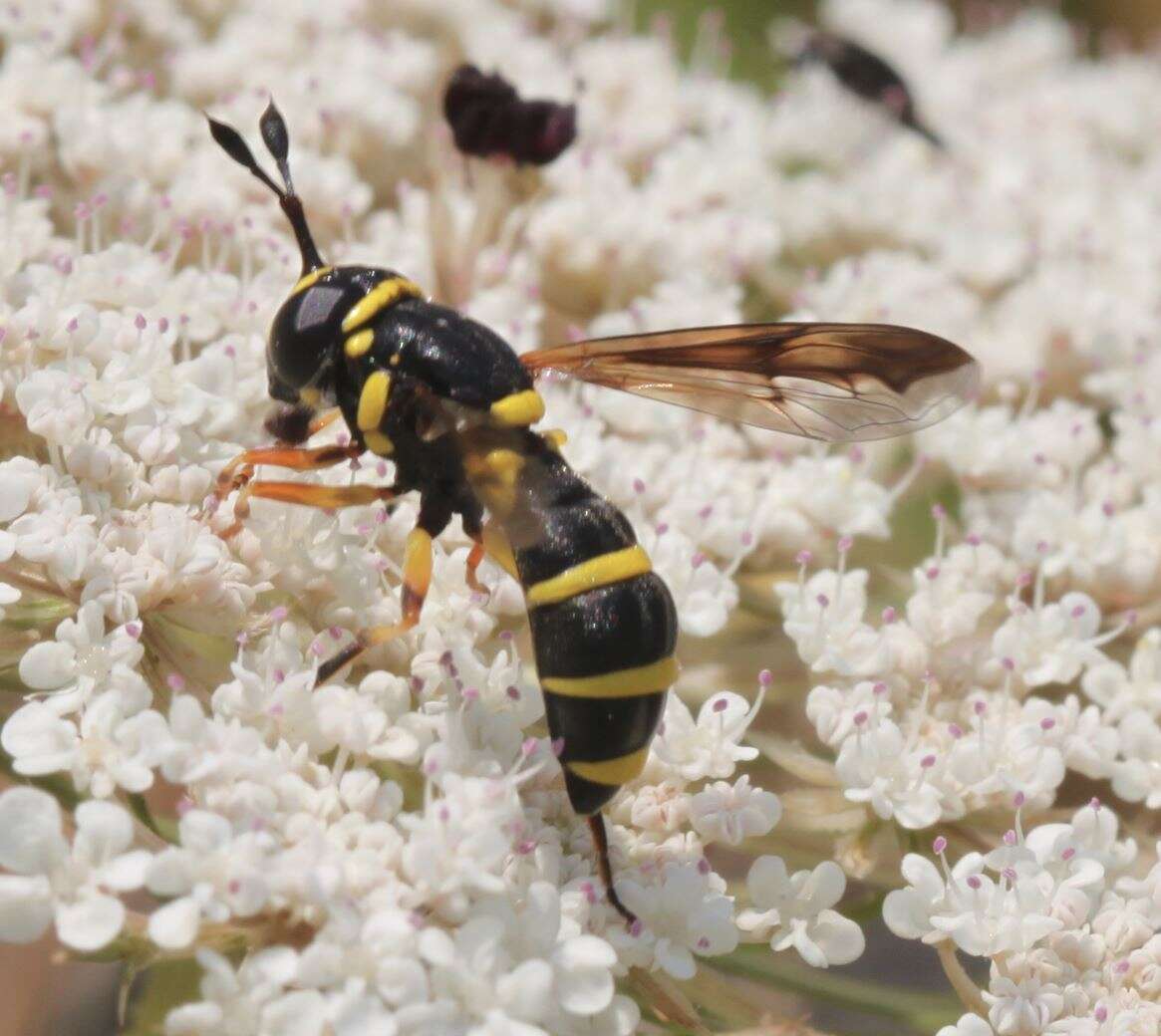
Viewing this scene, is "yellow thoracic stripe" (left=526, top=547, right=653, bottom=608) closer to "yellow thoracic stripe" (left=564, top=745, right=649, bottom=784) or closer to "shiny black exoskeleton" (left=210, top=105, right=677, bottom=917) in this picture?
"shiny black exoskeleton" (left=210, top=105, right=677, bottom=917)

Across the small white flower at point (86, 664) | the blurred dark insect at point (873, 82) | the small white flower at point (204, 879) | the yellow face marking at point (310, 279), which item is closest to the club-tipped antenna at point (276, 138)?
the yellow face marking at point (310, 279)

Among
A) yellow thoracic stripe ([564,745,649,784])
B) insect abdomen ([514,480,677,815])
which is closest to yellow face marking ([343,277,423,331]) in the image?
insect abdomen ([514,480,677,815])

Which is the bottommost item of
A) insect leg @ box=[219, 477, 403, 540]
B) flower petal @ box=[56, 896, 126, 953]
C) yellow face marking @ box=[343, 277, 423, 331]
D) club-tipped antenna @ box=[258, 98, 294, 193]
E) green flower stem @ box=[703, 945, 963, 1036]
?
green flower stem @ box=[703, 945, 963, 1036]

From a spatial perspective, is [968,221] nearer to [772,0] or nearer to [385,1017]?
[772,0]

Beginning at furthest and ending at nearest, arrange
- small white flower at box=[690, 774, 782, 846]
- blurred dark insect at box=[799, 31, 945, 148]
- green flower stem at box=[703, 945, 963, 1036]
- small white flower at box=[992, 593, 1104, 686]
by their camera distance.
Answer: blurred dark insect at box=[799, 31, 945, 148] < small white flower at box=[992, 593, 1104, 686] < green flower stem at box=[703, 945, 963, 1036] < small white flower at box=[690, 774, 782, 846]

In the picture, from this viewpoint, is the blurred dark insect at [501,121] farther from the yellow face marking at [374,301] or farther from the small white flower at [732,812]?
the small white flower at [732,812]

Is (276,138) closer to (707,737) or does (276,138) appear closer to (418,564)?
(418,564)

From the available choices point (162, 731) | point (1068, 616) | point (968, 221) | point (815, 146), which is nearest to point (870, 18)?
point (815, 146)
